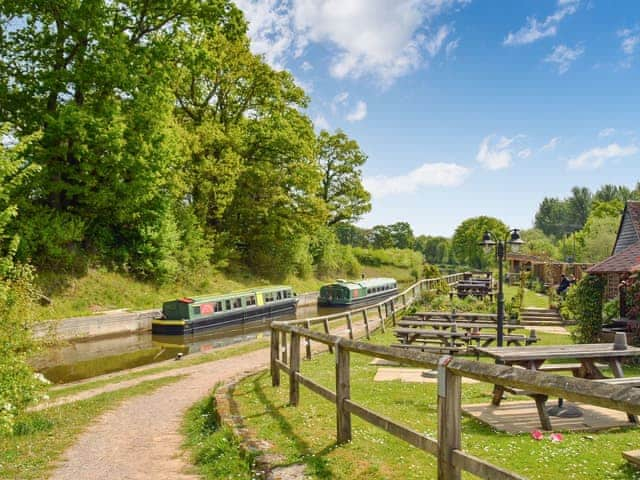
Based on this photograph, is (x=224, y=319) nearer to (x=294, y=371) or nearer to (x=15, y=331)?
(x=15, y=331)

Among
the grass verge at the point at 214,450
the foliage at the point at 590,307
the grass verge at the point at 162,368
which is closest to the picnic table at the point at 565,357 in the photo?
the grass verge at the point at 214,450

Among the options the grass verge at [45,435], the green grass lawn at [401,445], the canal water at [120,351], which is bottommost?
the canal water at [120,351]

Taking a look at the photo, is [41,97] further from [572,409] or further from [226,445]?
[572,409]

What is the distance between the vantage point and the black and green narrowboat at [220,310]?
2223 cm

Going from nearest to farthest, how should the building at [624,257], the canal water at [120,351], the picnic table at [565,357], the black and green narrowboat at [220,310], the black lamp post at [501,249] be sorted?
the picnic table at [565,357] < the black lamp post at [501,249] < the building at [624,257] < the canal water at [120,351] < the black and green narrowboat at [220,310]

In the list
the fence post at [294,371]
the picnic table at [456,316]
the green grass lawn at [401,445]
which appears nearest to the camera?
the green grass lawn at [401,445]

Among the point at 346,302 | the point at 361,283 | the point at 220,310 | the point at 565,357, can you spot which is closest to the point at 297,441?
the point at 565,357

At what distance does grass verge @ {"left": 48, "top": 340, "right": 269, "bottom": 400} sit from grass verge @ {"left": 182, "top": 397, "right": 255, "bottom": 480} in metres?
5.35

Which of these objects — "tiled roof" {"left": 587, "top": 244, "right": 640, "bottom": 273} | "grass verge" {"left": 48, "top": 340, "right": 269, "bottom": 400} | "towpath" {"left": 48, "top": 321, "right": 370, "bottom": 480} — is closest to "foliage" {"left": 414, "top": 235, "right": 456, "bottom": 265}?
"tiled roof" {"left": 587, "top": 244, "right": 640, "bottom": 273}

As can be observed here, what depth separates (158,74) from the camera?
21359mm

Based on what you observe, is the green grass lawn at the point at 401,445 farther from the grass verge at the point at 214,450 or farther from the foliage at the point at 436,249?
the foliage at the point at 436,249

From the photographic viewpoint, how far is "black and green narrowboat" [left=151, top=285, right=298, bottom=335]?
22234 millimetres

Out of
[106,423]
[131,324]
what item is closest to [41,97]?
[131,324]

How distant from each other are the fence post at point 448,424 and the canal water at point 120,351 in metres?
12.7
